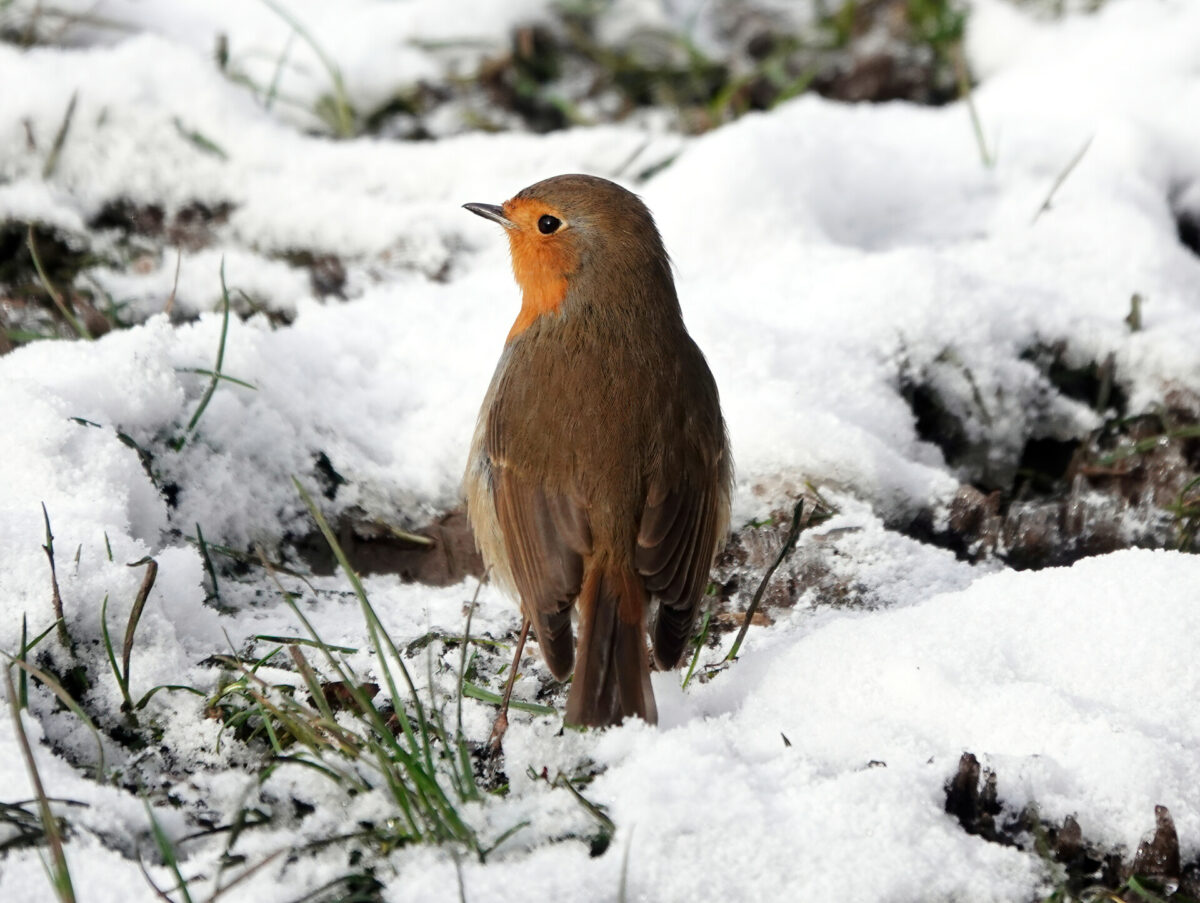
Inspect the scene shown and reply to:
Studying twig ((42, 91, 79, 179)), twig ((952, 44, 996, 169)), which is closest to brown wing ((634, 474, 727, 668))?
twig ((952, 44, 996, 169))

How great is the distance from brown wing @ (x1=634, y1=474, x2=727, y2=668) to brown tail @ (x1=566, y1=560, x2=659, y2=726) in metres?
0.05

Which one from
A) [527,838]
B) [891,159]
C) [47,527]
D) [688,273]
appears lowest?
[527,838]

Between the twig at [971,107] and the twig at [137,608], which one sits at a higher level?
the twig at [971,107]

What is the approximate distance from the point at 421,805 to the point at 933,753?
1.03 m

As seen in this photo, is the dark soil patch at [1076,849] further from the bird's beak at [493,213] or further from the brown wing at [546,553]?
the bird's beak at [493,213]

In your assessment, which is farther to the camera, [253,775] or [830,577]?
[830,577]

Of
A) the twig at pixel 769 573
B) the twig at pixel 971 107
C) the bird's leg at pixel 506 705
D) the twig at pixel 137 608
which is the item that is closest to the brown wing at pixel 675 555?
the twig at pixel 769 573

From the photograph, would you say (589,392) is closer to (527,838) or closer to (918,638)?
(918,638)

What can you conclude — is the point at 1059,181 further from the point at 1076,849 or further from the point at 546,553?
the point at 1076,849

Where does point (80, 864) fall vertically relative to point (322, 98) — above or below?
below

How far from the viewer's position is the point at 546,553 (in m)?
3.22

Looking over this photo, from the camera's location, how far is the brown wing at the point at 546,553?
304 centimetres

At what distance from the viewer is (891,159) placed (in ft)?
18.0

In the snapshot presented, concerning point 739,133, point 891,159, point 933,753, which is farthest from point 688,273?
point 933,753
